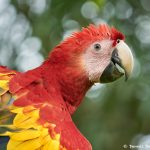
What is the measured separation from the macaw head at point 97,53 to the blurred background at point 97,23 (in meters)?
0.84

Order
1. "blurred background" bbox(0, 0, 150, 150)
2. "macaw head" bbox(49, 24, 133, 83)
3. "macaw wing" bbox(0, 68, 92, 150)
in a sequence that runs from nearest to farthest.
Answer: "macaw wing" bbox(0, 68, 92, 150), "macaw head" bbox(49, 24, 133, 83), "blurred background" bbox(0, 0, 150, 150)

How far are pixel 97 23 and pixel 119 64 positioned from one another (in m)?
1.08

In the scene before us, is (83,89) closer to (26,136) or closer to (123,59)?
(123,59)

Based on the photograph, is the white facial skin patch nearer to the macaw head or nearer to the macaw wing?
the macaw head

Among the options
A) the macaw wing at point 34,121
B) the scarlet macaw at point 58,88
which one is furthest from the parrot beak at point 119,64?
the macaw wing at point 34,121

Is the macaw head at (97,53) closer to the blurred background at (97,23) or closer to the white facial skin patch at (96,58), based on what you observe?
the white facial skin patch at (96,58)

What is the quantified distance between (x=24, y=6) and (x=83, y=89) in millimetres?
1183

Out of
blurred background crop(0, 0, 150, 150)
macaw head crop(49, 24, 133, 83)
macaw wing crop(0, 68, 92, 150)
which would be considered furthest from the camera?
blurred background crop(0, 0, 150, 150)

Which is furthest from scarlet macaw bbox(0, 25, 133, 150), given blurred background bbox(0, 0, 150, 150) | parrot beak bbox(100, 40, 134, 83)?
blurred background bbox(0, 0, 150, 150)

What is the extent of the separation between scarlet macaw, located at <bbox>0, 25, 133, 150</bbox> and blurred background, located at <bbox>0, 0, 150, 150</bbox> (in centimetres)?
85

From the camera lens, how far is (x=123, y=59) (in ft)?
8.02

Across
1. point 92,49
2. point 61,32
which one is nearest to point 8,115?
point 92,49

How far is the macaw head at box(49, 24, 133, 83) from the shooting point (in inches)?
95.3

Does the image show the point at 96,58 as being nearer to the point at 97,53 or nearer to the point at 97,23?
the point at 97,53
